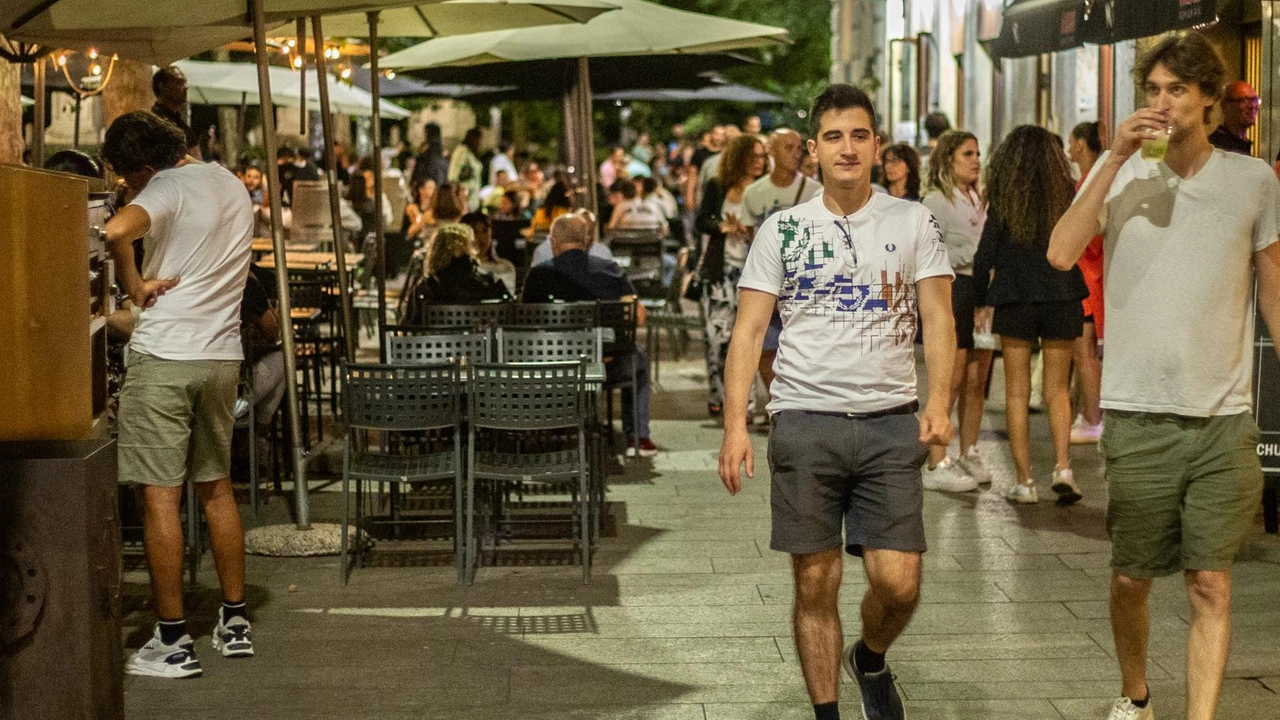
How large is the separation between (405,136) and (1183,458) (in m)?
43.5

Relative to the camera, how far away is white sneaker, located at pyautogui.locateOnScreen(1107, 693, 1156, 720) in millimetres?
5086

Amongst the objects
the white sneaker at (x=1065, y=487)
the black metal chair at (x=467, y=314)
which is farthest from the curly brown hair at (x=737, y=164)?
the white sneaker at (x=1065, y=487)

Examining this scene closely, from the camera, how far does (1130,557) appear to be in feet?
15.9

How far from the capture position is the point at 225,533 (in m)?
Result: 6.25

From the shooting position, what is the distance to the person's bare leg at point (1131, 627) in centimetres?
495

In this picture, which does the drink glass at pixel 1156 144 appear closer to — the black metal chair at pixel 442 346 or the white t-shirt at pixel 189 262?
the white t-shirt at pixel 189 262

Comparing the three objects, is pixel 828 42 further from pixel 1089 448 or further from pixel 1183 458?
pixel 1183 458

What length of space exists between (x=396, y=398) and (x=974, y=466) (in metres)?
3.73

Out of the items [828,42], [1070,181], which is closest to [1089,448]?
[1070,181]

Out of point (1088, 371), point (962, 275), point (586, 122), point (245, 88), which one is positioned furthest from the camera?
point (245, 88)

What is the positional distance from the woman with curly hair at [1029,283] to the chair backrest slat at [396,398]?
10.0 feet

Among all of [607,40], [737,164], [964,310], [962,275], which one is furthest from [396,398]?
[607,40]

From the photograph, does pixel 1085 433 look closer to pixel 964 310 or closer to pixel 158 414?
pixel 964 310

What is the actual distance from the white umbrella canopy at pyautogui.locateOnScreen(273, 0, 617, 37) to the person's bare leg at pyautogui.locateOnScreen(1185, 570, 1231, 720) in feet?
22.5
